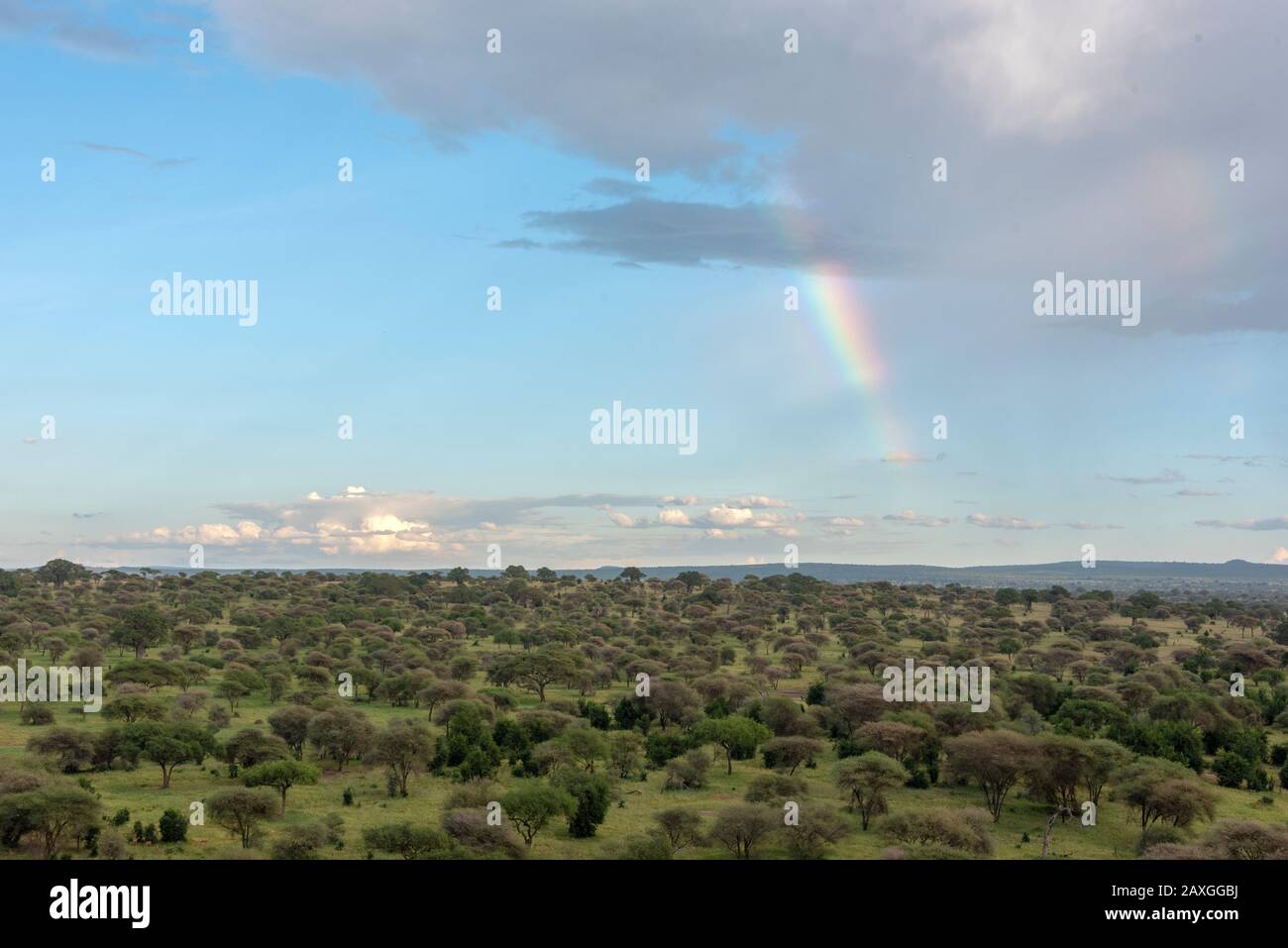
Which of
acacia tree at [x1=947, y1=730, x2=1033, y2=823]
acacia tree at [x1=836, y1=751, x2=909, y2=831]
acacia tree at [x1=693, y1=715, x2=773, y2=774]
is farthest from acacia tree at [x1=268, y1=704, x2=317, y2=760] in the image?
acacia tree at [x1=947, y1=730, x2=1033, y2=823]

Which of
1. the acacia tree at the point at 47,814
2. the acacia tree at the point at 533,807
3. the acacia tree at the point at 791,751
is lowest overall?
the acacia tree at the point at 791,751

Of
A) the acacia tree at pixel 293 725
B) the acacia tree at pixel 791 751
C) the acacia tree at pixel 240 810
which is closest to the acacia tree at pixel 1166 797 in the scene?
the acacia tree at pixel 791 751

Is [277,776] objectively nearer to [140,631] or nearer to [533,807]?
[533,807]

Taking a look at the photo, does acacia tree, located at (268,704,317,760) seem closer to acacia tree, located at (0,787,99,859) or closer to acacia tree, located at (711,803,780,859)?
acacia tree, located at (0,787,99,859)

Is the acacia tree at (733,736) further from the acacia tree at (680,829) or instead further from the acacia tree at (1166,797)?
the acacia tree at (1166,797)

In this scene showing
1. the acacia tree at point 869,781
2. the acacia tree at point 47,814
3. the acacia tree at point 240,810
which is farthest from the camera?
the acacia tree at point 869,781
